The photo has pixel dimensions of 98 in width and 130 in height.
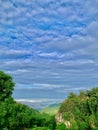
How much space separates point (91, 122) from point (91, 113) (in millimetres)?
2132

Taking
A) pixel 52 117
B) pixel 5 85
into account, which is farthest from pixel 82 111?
pixel 5 85

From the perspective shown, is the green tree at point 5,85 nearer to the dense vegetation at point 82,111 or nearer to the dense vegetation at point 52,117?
the dense vegetation at point 52,117

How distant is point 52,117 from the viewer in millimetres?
58094

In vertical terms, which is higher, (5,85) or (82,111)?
(5,85)

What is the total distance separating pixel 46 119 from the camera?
55688 millimetres

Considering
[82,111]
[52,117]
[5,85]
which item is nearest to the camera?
[5,85]

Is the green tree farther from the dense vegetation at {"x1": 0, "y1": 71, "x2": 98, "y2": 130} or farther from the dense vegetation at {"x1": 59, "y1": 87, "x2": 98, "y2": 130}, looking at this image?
the dense vegetation at {"x1": 59, "y1": 87, "x2": 98, "y2": 130}

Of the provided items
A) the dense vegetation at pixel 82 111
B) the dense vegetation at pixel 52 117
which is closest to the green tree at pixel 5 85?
the dense vegetation at pixel 52 117

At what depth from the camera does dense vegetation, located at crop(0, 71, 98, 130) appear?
169 ft

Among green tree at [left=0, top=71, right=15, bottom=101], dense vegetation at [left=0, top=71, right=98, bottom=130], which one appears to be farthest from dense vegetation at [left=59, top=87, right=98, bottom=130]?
green tree at [left=0, top=71, right=15, bottom=101]

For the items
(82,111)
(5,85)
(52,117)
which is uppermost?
(5,85)

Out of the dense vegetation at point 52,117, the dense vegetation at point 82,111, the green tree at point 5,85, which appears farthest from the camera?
the dense vegetation at point 82,111

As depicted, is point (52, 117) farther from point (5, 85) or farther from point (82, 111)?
point (5, 85)

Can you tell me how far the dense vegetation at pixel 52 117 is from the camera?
51.6 m
